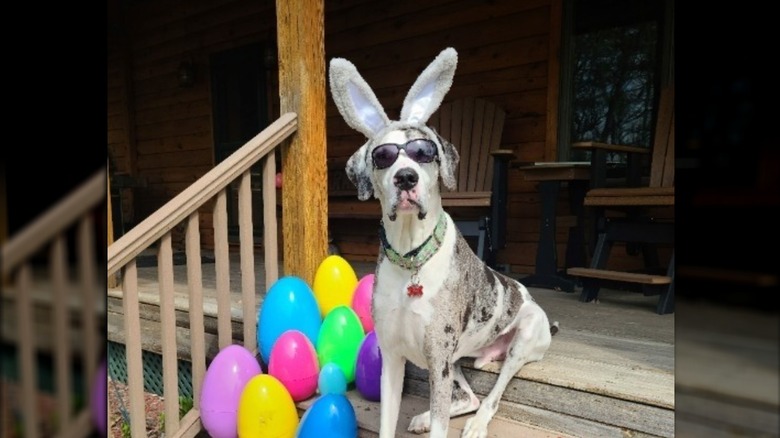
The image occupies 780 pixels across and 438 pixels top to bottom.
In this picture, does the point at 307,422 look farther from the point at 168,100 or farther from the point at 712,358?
the point at 168,100

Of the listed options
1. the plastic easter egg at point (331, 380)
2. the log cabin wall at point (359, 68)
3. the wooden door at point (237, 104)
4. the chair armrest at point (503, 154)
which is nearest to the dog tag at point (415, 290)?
the plastic easter egg at point (331, 380)

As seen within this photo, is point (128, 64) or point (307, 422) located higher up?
point (128, 64)

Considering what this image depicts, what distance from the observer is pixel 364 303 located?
96.0 inches

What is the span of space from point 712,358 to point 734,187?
142 millimetres

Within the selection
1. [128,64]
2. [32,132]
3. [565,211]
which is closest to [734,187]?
[32,132]

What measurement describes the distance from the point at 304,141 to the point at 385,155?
1.20 m

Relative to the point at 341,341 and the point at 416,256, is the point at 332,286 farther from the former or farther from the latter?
the point at 416,256

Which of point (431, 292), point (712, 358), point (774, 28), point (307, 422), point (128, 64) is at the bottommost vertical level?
point (307, 422)

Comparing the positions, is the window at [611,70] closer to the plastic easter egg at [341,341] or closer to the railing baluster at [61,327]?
the plastic easter egg at [341,341]

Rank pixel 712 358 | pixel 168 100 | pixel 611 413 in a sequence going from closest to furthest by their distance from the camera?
pixel 712 358 < pixel 611 413 < pixel 168 100

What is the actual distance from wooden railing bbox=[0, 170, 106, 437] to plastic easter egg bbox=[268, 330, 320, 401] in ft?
6.18

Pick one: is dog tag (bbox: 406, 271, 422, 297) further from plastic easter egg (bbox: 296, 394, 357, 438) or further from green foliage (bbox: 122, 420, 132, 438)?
green foliage (bbox: 122, 420, 132, 438)

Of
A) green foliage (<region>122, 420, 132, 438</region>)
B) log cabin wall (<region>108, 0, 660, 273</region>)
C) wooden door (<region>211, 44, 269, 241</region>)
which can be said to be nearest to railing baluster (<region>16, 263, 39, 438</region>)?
green foliage (<region>122, 420, 132, 438</region>)

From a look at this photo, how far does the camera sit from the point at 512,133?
4.17 metres
